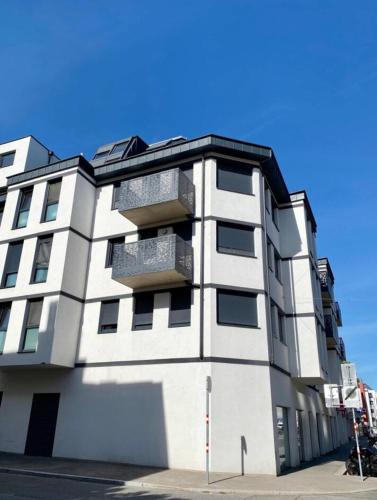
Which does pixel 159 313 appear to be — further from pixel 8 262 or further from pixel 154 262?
pixel 8 262

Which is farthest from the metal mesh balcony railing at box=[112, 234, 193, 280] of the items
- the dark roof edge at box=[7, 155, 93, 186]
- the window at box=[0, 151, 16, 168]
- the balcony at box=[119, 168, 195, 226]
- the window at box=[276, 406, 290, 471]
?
the window at box=[0, 151, 16, 168]

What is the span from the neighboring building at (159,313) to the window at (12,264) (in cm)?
6

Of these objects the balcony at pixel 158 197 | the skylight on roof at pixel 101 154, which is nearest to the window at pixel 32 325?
the balcony at pixel 158 197

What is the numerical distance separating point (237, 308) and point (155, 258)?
3.74m

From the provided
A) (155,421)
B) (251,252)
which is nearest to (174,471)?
(155,421)

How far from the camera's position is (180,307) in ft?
52.8

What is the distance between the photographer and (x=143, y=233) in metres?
18.5

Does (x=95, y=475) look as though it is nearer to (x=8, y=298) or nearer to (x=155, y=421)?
(x=155, y=421)

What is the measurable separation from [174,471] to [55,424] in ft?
19.2

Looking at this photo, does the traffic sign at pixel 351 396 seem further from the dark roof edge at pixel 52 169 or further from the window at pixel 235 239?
the dark roof edge at pixel 52 169

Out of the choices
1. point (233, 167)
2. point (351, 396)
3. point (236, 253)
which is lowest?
point (351, 396)

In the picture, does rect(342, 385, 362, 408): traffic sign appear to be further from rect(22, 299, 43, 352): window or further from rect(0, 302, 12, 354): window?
rect(0, 302, 12, 354): window

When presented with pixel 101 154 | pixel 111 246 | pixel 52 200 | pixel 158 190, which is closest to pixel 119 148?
pixel 101 154

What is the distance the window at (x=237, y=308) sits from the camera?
50.9 ft
